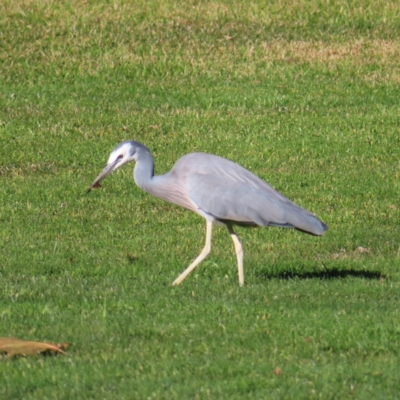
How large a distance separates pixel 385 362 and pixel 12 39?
1386cm

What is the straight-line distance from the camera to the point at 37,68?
17641 mm

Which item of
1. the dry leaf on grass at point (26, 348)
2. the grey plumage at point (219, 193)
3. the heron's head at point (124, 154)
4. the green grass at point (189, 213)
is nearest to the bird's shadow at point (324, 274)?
the green grass at point (189, 213)

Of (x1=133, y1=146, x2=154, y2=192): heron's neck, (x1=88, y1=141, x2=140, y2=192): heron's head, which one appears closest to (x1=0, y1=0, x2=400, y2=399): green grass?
(x1=133, y1=146, x2=154, y2=192): heron's neck

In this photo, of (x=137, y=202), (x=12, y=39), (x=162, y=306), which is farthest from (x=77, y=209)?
(x=12, y=39)

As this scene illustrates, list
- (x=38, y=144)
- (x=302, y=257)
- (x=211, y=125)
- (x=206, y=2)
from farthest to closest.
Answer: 1. (x=206, y=2)
2. (x=211, y=125)
3. (x=38, y=144)
4. (x=302, y=257)

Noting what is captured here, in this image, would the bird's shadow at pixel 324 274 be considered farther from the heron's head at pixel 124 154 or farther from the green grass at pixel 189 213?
the heron's head at pixel 124 154

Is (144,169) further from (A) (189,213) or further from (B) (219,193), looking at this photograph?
(A) (189,213)

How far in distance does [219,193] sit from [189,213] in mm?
3200

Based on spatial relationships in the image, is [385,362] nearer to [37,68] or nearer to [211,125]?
[211,125]

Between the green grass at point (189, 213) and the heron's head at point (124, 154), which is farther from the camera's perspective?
the heron's head at point (124, 154)

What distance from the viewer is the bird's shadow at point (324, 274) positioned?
8773mm

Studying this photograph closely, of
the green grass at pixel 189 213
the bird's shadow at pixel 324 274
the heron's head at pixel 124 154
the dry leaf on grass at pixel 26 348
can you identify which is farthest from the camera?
the bird's shadow at pixel 324 274

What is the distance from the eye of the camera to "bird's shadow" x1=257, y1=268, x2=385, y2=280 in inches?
345

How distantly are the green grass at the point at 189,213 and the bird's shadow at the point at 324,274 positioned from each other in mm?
27
